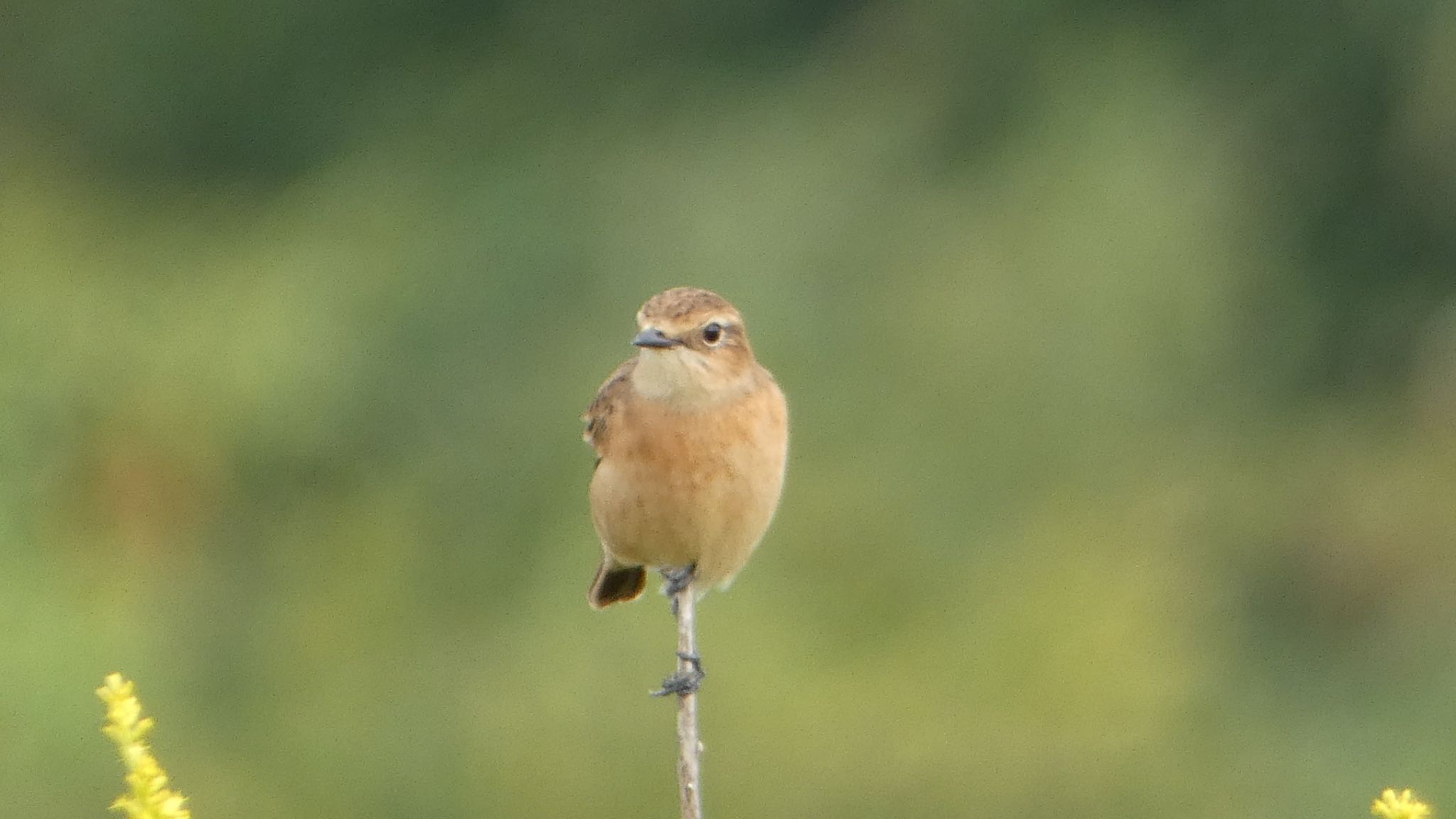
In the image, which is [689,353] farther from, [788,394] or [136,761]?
[788,394]

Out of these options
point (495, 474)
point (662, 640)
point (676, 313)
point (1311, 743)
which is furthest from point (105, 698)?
point (1311, 743)

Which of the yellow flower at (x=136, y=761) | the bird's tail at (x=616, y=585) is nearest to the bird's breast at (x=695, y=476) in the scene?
the bird's tail at (x=616, y=585)

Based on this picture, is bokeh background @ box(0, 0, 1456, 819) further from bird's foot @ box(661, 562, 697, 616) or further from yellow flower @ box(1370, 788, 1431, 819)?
yellow flower @ box(1370, 788, 1431, 819)

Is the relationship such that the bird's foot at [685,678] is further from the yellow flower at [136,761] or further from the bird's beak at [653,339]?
the yellow flower at [136,761]

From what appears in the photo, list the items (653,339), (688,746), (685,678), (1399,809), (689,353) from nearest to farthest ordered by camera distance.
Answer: (1399,809) → (688,746) → (685,678) → (653,339) → (689,353)

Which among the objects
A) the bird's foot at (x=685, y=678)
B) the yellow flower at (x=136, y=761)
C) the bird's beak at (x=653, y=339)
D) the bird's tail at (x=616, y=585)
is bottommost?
the yellow flower at (x=136, y=761)

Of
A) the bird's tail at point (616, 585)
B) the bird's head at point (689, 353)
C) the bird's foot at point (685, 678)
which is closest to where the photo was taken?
the bird's foot at point (685, 678)

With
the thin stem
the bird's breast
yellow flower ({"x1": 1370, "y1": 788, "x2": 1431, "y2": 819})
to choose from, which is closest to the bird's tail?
the bird's breast

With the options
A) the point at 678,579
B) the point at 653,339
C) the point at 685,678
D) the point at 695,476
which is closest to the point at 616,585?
the point at 678,579
